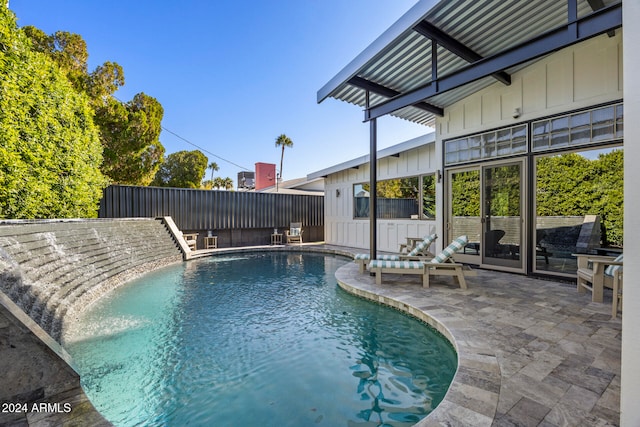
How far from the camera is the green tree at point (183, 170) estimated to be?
85.6 ft

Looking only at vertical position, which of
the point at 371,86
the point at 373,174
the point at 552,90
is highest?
the point at 371,86

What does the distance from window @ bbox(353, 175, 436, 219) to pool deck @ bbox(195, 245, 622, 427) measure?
3651 millimetres

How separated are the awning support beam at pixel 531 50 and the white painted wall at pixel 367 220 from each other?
3102mm

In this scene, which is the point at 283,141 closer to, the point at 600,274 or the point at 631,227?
the point at 600,274

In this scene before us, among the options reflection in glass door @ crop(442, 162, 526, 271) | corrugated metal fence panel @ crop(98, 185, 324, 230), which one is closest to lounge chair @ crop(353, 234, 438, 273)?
reflection in glass door @ crop(442, 162, 526, 271)

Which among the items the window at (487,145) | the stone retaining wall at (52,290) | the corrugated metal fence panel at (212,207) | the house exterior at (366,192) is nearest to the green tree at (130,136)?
the corrugated metal fence panel at (212,207)

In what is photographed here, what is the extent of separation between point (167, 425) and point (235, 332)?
5.05ft

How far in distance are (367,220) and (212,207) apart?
6.32m

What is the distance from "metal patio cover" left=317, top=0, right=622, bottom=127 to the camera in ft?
10.5

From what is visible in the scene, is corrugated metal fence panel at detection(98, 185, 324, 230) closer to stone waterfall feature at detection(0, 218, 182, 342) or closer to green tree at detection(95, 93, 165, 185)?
stone waterfall feature at detection(0, 218, 182, 342)

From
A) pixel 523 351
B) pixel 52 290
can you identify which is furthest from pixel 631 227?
pixel 52 290

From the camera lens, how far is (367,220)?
10359mm

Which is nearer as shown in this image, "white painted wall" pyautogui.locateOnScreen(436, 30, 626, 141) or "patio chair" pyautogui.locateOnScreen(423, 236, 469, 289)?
"white painted wall" pyautogui.locateOnScreen(436, 30, 626, 141)

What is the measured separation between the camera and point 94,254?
5590 mm
